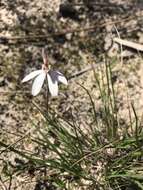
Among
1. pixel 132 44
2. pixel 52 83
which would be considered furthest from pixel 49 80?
pixel 132 44

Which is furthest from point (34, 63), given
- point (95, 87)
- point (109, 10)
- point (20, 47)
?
point (109, 10)

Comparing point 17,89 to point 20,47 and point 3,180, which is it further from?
point 3,180

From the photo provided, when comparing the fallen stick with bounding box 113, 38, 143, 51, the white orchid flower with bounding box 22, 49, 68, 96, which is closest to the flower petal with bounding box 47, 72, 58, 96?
the white orchid flower with bounding box 22, 49, 68, 96

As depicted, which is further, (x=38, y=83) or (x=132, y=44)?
(x=132, y=44)

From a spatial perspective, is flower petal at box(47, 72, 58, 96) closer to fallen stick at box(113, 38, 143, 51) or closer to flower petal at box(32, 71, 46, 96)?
flower petal at box(32, 71, 46, 96)

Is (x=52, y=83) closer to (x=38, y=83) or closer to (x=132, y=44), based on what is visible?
(x=38, y=83)

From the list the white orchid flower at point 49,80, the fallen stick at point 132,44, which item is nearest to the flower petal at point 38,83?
the white orchid flower at point 49,80

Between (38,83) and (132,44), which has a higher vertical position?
(132,44)

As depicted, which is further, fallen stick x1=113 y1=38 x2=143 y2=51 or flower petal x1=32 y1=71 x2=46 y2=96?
fallen stick x1=113 y1=38 x2=143 y2=51
